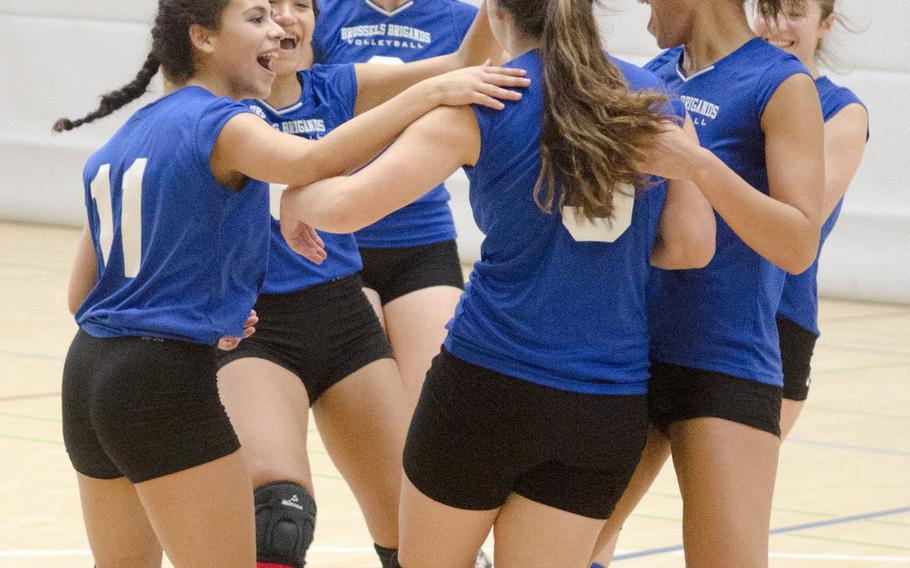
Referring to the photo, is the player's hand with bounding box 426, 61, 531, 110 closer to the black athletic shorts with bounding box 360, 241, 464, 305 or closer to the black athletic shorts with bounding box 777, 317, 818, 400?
the black athletic shorts with bounding box 777, 317, 818, 400

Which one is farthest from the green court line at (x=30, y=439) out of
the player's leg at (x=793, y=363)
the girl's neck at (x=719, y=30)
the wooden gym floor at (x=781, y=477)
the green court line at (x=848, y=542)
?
the girl's neck at (x=719, y=30)

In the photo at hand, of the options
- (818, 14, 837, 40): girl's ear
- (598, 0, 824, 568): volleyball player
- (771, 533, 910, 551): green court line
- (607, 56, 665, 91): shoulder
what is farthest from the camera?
(771, 533, 910, 551): green court line

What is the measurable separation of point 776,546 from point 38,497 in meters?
2.48

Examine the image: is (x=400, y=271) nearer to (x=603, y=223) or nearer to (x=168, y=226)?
(x=168, y=226)

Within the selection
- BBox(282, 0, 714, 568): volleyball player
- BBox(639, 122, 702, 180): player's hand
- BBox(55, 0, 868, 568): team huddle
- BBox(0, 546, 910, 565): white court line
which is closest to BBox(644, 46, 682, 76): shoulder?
BBox(55, 0, 868, 568): team huddle

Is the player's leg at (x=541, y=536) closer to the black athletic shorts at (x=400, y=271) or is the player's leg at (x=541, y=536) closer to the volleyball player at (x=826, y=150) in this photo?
the volleyball player at (x=826, y=150)

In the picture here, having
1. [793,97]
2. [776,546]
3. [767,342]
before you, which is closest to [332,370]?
[767,342]

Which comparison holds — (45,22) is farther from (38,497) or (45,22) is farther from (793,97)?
(793,97)

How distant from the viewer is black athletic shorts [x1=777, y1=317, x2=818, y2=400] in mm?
3572

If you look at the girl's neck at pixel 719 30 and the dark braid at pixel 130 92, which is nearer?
the girl's neck at pixel 719 30

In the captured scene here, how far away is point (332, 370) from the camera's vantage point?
12.6 feet

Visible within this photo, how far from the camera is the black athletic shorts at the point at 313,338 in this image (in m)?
3.81

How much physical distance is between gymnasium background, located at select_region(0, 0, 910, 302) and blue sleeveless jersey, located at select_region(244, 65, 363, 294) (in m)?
5.98

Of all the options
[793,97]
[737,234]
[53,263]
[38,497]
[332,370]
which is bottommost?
[53,263]
